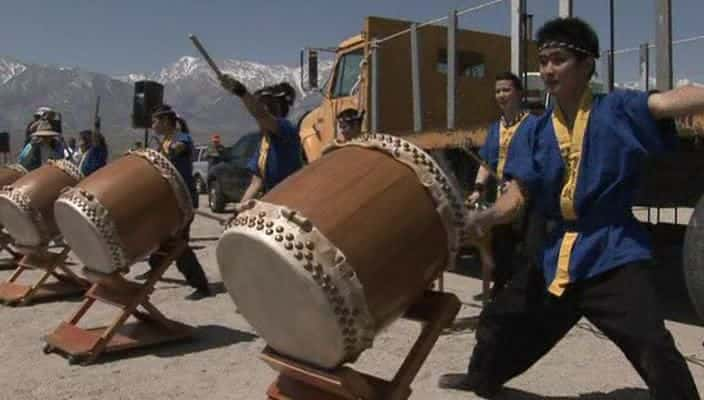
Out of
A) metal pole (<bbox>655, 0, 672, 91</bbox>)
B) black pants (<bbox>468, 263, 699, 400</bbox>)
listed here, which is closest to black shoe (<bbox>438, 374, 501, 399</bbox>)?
black pants (<bbox>468, 263, 699, 400</bbox>)

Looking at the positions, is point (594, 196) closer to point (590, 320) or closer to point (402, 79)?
point (590, 320)

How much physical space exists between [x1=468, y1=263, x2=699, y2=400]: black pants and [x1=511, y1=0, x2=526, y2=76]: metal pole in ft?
8.10

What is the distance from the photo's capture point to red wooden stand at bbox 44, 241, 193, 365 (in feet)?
13.3

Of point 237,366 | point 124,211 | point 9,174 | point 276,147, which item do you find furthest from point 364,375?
point 9,174

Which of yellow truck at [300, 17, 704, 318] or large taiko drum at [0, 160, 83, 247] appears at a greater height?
yellow truck at [300, 17, 704, 318]

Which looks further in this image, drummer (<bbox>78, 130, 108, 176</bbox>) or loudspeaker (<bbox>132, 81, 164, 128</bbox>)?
loudspeaker (<bbox>132, 81, 164, 128</bbox>)

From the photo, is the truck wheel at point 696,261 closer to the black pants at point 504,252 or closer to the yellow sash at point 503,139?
the yellow sash at point 503,139

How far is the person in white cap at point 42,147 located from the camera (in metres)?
8.17

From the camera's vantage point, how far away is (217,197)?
14.7 meters

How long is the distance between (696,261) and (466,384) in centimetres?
107

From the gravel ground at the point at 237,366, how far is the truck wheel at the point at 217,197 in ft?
31.4

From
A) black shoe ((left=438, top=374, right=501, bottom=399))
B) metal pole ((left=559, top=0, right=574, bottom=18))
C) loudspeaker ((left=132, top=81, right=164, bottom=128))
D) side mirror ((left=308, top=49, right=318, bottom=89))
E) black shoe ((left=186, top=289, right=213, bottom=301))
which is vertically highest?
metal pole ((left=559, top=0, right=574, bottom=18))

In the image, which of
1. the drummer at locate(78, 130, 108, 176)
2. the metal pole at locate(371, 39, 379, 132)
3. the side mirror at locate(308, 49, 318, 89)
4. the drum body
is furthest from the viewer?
→ the drummer at locate(78, 130, 108, 176)

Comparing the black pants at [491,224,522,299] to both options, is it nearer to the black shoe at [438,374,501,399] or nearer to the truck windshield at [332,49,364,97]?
the black shoe at [438,374,501,399]
